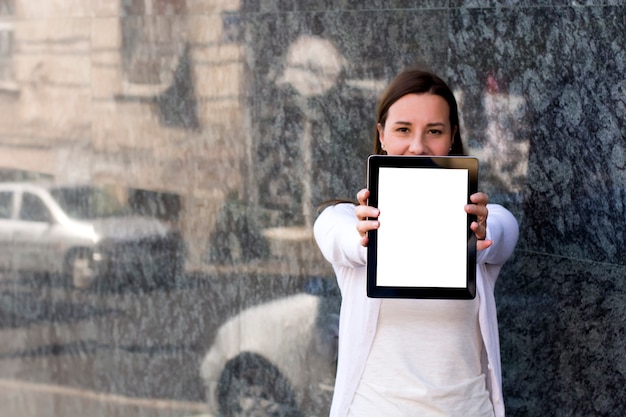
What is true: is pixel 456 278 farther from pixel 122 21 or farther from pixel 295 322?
pixel 122 21

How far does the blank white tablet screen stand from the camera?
10.4 feet

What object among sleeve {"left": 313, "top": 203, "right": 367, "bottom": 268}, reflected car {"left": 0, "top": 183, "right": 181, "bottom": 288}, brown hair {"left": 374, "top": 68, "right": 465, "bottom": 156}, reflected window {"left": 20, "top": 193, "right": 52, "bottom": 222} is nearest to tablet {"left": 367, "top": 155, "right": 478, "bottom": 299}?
sleeve {"left": 313, "top": 203, "right": 367, "bottom": 268}

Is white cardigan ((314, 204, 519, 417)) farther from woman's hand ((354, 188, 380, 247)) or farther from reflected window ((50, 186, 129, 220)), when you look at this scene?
reflected window ((50, 186, 129, 220))

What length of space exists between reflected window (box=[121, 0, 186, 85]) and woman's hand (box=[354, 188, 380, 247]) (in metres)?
2.67

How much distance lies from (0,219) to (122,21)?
1.46m

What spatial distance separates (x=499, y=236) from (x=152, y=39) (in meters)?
2.82

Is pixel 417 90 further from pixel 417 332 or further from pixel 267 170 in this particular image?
pixel 267 170

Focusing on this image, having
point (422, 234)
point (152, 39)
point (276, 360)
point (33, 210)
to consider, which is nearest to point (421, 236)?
point (422, 234)

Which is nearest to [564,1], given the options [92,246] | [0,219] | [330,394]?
[330,394]

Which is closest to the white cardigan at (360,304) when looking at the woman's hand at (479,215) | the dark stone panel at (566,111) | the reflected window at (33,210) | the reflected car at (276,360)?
the woman's hand at (479,215)

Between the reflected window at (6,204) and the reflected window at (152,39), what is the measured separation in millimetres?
1137

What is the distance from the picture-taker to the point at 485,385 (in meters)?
3.47

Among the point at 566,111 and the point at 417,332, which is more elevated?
the point at 566,111

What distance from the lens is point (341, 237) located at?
3.38 m
